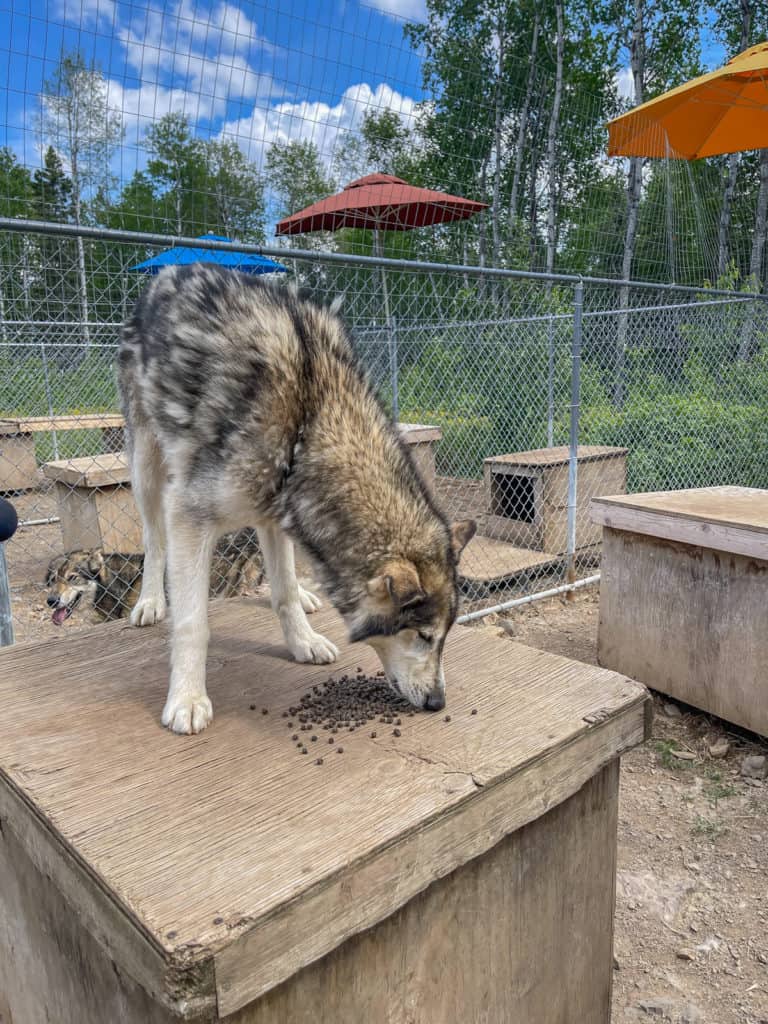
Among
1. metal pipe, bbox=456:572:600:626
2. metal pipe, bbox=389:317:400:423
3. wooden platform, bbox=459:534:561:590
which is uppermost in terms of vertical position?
metal pipe, bbox=389:317:400:423

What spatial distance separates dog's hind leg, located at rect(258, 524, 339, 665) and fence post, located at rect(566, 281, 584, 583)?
364 centimetres

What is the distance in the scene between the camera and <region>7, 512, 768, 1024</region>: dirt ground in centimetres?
216

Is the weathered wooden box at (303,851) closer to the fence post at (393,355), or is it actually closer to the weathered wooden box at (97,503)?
the fence post at (393,355)

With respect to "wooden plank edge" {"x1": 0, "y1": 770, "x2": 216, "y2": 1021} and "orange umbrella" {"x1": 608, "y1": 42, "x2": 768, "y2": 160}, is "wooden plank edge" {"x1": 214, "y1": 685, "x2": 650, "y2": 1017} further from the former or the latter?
"orange umbrella" {"x1": 608, "y1": 42, "x2": 768, "y2": 160}

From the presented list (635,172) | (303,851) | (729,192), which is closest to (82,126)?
(303,851)

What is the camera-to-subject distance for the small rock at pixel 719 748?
134 inches

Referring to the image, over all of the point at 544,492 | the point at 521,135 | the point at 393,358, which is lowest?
the point at 544,492

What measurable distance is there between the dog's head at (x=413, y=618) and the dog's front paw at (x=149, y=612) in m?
1.17

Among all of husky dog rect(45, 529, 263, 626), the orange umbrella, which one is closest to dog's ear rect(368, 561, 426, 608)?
husky dog rect(45, 529, 263, 626)

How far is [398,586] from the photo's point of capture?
1.55m

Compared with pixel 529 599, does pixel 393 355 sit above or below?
above

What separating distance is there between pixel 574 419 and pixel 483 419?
9.91 feet

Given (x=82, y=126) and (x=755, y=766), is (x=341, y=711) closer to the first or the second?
(x=755, y=766)

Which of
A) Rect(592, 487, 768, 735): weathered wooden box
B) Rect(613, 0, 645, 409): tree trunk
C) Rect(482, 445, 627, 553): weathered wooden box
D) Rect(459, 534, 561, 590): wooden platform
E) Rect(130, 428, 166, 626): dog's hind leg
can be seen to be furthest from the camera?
Rect(613, 0, 645, 409): tree trunk
